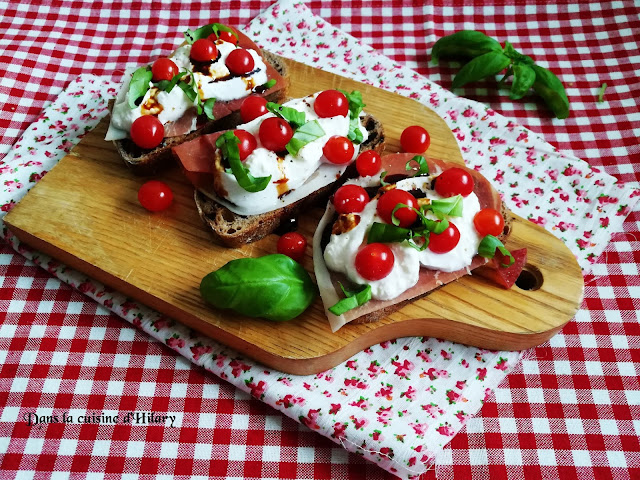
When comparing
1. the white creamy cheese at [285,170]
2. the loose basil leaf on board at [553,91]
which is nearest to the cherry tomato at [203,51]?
the white creamy cheese at [285,170]

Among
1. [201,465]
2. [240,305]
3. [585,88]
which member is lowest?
[201,465]

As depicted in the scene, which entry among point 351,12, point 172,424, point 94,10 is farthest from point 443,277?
point 94,10

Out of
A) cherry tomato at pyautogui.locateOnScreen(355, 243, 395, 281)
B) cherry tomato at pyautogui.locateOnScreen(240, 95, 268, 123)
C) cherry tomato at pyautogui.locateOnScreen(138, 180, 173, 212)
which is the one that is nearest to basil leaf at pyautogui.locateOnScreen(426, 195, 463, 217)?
cherry tomato at pyautogui.locateOnScreen(355, 243, 395, 281)

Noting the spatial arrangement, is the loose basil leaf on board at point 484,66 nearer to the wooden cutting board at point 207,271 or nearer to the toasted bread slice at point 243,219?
the wooden cutting board at point 207,271

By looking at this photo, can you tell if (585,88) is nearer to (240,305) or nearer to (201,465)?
(240,305)

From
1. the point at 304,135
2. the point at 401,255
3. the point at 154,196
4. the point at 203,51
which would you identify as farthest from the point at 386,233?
the point at 203,51
